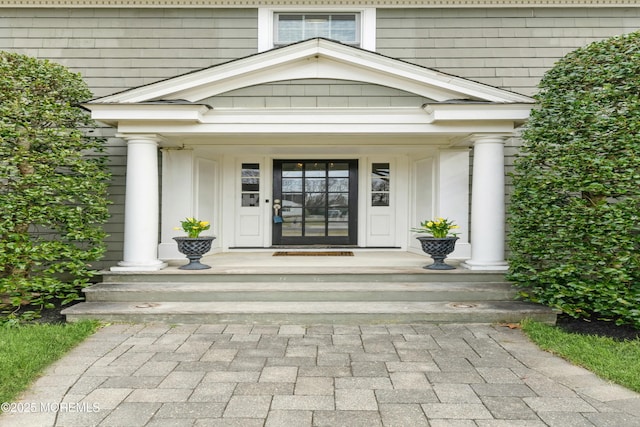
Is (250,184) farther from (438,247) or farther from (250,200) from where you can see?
(438,247)

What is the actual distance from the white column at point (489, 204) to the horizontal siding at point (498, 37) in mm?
1745

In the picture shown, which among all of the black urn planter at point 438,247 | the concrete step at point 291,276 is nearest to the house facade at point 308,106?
the concrete step at point 291,276

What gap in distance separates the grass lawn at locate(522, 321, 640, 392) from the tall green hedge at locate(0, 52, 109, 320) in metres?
4.89

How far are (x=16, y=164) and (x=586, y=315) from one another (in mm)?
6393

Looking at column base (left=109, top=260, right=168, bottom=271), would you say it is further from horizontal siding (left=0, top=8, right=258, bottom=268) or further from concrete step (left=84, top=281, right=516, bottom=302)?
horizontal siding (left=0, top=8, right=258, bottom=268)

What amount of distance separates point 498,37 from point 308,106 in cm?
339

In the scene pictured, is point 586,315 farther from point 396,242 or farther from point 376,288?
point 396,242

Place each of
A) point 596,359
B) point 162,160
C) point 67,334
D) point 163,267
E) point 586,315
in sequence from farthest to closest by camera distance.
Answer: point 162,160 → point 163,267 → point 586,315 → point 67,334 → point 596,359

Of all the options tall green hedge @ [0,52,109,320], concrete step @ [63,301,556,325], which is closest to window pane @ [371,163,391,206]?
concrete step @ [63,301,556,325]

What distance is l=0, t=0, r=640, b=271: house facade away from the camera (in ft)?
16.3

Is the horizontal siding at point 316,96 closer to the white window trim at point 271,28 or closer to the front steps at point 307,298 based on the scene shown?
the white window trim at point 271,28

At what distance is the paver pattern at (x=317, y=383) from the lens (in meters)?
2.41

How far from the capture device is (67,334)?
12.2ft

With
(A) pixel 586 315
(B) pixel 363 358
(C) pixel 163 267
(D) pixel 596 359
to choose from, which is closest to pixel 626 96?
(A) pixel 586 315
